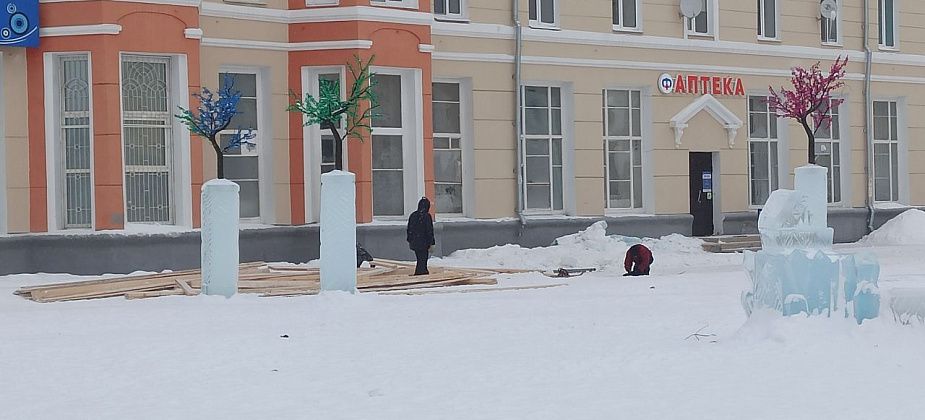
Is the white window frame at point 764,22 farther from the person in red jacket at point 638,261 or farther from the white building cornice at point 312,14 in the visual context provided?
the person in red jacket at point 638,261

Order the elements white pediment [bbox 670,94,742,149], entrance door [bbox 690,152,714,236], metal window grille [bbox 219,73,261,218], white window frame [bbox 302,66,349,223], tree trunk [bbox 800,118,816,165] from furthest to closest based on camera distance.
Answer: entrance door [bbox 690,152,714,236] → white pediment [bbox 670,94,742,149] → tree trunk [bbox 800,118,816,165] → white window frame [bbox 302,66,349,223] → metal window grille [bbox 219,73,261,218]

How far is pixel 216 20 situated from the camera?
76.9 ft

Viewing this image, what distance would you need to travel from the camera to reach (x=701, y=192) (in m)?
30.5

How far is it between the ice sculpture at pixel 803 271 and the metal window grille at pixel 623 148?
16624mm

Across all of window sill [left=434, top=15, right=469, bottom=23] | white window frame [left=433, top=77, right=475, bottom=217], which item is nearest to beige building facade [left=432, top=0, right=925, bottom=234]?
window sill [left=434, top=15, right=469, bottom=23]

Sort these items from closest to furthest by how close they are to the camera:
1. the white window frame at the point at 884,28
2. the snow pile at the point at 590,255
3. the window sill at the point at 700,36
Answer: the snow pile at the point at 590,255 < the window sill at the point at 700,36 < the white window frame at the point at 884,28

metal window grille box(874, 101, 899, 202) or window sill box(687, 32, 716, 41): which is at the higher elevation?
window sill box(687, 32, 716, 41)

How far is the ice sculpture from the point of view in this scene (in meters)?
12.0

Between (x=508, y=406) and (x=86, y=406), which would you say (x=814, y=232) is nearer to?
(x=508, y=406)

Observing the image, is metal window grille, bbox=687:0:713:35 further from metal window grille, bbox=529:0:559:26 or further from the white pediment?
metal window grille, bbox=529:0:559:26

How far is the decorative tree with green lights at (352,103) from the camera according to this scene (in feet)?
69.4

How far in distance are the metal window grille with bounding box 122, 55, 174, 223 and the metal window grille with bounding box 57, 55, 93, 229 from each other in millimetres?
631

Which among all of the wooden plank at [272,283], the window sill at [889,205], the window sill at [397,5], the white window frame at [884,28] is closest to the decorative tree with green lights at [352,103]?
the window sill at [397,5]

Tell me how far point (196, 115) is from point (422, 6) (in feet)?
16.8
